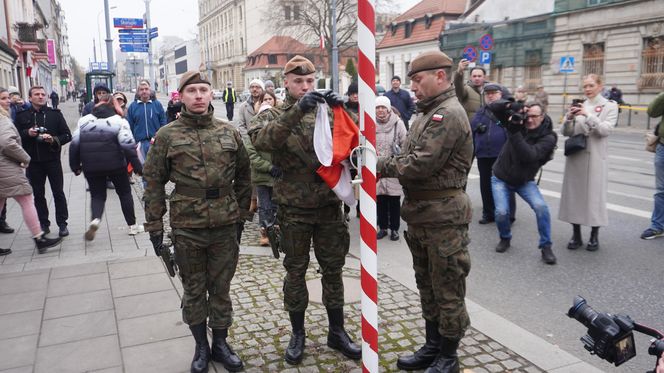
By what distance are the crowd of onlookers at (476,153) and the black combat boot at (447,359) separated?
99.6 inches

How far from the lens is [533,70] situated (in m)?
34.2

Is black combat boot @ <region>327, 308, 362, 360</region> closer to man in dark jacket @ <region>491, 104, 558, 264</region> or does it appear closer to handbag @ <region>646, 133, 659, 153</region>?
man in dark jacket @ <region>491, 104, 558, 264</region>

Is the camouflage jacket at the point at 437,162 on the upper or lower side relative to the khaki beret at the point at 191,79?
lower

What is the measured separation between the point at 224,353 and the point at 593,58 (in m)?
31.3

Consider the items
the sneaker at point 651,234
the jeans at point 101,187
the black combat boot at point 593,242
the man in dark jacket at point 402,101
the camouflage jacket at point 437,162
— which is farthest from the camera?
the man in dark jacket at point 402,101

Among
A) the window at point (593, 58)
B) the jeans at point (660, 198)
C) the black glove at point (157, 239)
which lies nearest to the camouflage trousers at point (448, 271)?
the black glove at point (157, 239)

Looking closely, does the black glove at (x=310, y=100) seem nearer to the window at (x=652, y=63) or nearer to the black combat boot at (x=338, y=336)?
the black combat boot at (x=338, y=336)

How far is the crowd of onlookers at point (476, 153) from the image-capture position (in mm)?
6156

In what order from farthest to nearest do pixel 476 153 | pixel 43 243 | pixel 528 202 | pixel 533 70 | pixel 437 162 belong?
pixel 533 70, pixel 476 153, pixel 43 243, pixel 528 202, pixel 437 162

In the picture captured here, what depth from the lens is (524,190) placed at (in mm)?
6305

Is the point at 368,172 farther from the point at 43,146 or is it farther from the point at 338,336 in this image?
the point at 43,146

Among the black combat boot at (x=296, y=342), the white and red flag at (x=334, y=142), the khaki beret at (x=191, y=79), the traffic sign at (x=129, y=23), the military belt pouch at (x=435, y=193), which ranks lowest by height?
the black combat boot at (x=296, y=342)

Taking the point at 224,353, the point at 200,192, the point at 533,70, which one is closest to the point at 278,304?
the point at 224,353

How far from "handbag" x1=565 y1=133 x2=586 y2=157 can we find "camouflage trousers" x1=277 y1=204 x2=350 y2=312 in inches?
143
